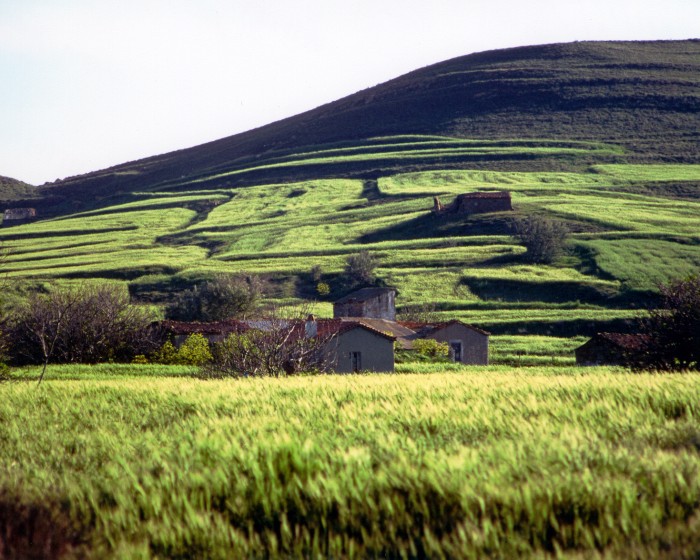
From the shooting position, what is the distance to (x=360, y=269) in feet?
270

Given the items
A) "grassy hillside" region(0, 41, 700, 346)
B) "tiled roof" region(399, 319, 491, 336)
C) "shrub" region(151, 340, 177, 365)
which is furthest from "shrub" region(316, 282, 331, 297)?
"shrub" region(151, 340, 177, 365)

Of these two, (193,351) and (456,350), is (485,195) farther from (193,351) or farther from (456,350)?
(193,351)

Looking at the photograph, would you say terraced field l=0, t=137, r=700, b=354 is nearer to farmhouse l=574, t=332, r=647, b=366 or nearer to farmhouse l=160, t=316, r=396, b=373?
farmhouse l=574, t=332, r=647, b=366

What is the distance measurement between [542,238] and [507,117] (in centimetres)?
8873

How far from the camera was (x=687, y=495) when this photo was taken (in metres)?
5.87

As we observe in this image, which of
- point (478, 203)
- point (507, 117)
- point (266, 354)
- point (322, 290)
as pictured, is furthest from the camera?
point (507, 117)

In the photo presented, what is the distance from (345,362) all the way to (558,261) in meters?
45.2

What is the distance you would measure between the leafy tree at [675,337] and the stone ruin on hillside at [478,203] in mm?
76883

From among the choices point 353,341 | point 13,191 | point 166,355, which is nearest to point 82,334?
point 166,355

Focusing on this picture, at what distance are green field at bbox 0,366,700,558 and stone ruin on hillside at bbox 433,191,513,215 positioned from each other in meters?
95.6

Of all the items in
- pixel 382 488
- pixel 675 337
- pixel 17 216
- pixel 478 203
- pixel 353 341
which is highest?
pixel 382 488

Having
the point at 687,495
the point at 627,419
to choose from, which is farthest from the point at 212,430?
the point at 687,495

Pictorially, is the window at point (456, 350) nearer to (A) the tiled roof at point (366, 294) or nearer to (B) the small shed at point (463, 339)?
(B) the small shed at point (463, 339)

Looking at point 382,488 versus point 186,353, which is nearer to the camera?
point 382,488
